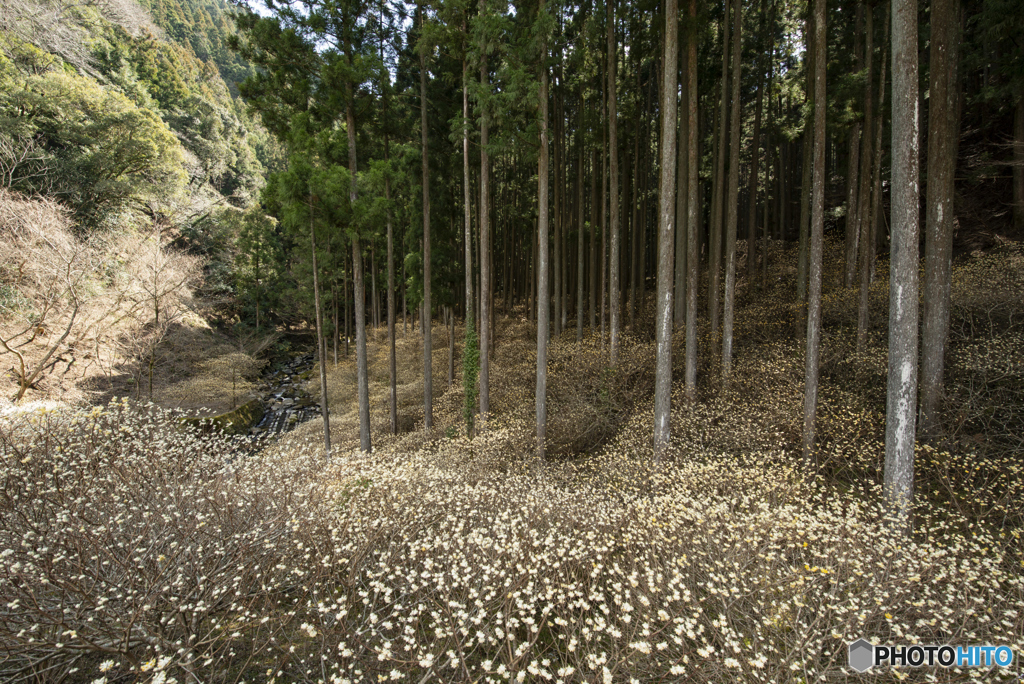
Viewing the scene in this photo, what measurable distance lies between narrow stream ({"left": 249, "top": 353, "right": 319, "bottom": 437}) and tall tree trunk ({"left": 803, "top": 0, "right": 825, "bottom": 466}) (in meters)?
16.3

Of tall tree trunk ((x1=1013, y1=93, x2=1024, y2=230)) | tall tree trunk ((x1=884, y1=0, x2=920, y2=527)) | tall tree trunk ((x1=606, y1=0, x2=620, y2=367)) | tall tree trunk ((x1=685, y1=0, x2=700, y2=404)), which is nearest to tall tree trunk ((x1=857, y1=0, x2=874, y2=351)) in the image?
tall tree trunk ((x1=1013, y1=93, x2=1024, y2=230))

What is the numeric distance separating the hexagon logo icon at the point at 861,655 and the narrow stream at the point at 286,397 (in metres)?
16.5

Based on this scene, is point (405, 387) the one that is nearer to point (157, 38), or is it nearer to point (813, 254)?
point (813, 254)

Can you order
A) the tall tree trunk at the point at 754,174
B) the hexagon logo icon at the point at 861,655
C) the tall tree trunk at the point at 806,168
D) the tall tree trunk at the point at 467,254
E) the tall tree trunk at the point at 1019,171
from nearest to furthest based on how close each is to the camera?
the hexagon logo icon at the point at 861,655 < the tall tree trunk at the point at 1019,171 < the tall tree trunk at the point at 806,168 < the tall tree trunk at the point at 467,254 < the tall tree trunk at the point at 754,174

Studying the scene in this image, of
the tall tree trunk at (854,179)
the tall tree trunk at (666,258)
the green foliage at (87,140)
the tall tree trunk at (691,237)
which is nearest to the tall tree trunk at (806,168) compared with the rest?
the tall tree trunk at (854,179)

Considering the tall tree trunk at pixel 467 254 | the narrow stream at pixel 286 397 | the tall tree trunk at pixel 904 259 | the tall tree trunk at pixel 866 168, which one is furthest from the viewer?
the narrow stream at pixel 286 397

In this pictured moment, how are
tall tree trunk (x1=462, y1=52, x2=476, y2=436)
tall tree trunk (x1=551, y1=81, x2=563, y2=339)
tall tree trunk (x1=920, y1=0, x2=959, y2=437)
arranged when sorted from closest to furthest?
tall tree trunk (x1=920, y1=0, x2=959, y2=437) → tall tree trunk (x1=462, y1=52, x2=476, y2=436) → tall tree trunk (x1=551, y1=81, x2=563, y2=339)

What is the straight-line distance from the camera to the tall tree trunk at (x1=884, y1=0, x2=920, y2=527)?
16.6 ft

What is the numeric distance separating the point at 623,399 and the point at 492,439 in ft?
12.1

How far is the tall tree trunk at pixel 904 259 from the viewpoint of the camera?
505 centimetres

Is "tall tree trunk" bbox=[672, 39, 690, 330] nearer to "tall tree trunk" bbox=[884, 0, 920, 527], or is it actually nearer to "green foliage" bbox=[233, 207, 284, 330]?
"tall tree trunk" bbox=[884, 0, 920, 527]

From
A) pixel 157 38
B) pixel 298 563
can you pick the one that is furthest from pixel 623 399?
pixel 157 38

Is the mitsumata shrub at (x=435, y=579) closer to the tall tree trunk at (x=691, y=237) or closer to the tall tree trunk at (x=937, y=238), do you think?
the tall tree trunk at (x=937, y=238)

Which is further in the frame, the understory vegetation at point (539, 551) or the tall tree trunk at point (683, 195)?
the tall tree trunk at point (683, 195)
